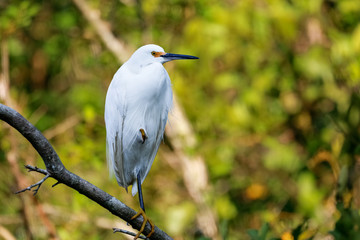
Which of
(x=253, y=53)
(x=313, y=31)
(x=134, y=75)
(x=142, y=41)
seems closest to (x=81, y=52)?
(x=142, y=41)

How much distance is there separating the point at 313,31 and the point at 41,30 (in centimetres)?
234

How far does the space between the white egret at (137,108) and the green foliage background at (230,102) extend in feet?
3.53

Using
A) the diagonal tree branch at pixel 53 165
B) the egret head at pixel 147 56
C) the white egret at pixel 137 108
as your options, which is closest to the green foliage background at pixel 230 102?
the white egret at pixel 137 108

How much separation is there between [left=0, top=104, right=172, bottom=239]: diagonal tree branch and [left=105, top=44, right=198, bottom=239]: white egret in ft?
0.75

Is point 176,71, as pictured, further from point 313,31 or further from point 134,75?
point 134,75

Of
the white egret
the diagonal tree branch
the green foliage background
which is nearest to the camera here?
the diagonal tree branch

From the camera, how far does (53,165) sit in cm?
147

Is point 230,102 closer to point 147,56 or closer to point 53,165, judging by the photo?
point 147,56

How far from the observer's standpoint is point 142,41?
3.58 metres

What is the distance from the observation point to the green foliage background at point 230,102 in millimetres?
3180

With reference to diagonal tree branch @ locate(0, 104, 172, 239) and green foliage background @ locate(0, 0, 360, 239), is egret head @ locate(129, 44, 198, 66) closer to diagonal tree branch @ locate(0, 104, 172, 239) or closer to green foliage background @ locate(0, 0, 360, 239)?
diagonal tree branch @ locate(0, 104, 172, 239)

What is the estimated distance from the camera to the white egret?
1.87 m

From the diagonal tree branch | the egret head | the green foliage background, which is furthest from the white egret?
the green foliage background

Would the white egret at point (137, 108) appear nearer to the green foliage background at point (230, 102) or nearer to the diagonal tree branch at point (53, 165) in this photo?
the diagonal tree branch at point (53, 165)
